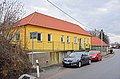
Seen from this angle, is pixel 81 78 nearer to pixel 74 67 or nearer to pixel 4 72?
pixel 4 72

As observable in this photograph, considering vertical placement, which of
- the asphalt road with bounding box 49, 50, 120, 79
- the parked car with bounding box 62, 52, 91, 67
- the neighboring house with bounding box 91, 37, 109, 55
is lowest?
the asphalt road with bounding box 49, 50, 120, 79

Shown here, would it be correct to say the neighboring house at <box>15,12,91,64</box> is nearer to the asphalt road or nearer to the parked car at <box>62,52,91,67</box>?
the parked car at <box>62,52,91,67</box>

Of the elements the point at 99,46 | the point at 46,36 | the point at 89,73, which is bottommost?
the point at 89,73

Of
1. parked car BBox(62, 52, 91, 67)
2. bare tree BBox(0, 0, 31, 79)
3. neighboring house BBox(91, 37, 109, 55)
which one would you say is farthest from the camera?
neighboring house BBox(91, 37, 109, 55)

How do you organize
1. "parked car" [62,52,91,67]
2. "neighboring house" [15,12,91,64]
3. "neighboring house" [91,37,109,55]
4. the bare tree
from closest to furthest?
the bare tree, "parked car" [62,52,91,67], "neighboring house" [15,12,91,64], "neighboring house" [91,37,109,55]

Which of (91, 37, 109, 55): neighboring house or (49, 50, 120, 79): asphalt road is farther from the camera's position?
(91, 37, 109, 55): neighboring house

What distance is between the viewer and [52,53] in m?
21.2

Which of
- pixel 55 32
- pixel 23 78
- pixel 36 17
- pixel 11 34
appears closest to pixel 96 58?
pixel 55 32

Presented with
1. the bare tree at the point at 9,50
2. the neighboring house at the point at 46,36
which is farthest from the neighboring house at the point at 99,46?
the bare tree at the point at 9,50

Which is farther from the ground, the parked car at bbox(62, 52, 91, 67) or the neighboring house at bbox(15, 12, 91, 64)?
Answer: the neighboring house at bbox(15, 12, 91, 64)

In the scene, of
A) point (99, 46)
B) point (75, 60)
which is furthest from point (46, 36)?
point (99, 46)

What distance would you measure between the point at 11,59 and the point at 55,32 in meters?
21.4

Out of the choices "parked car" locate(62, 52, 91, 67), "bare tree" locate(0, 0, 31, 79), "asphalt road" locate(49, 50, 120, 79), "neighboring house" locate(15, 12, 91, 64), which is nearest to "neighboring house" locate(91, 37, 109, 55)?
"neighboring house" locate(15, 12, 91, 64)

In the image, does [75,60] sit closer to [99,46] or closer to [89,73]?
[89,73]
